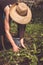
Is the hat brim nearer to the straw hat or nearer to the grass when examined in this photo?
the straw hat

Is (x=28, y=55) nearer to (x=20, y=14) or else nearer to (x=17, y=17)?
(x=17, y=17)

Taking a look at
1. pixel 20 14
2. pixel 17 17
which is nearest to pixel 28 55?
pixel 17 17

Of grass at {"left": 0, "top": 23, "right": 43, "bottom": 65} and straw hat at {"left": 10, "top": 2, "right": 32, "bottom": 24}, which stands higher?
straw hat at {"left": 10, "top": 2, "right": 32, "bottom": 24}

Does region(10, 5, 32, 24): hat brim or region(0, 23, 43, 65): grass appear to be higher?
region(10, 5, 32, 24): hat brim

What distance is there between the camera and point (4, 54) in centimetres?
521

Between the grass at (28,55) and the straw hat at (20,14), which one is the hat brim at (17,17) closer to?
the straw hat at (20,14)

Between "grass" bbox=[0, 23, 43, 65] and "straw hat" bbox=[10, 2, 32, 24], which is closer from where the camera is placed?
"grass" bbox=[0, 23, 43, 65]

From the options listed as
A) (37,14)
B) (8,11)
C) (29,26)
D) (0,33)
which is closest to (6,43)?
(0,33)

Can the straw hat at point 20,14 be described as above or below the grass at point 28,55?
above

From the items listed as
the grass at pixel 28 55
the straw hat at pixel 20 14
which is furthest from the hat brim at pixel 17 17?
the grass at pixel 28 55

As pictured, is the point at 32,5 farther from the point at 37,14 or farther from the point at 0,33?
the point at 0,33

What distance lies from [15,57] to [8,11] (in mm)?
897

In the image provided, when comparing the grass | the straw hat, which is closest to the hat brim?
the straw hat

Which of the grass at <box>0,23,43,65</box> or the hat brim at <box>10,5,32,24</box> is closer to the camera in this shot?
the grass at <box>0,23,43,65</box>
